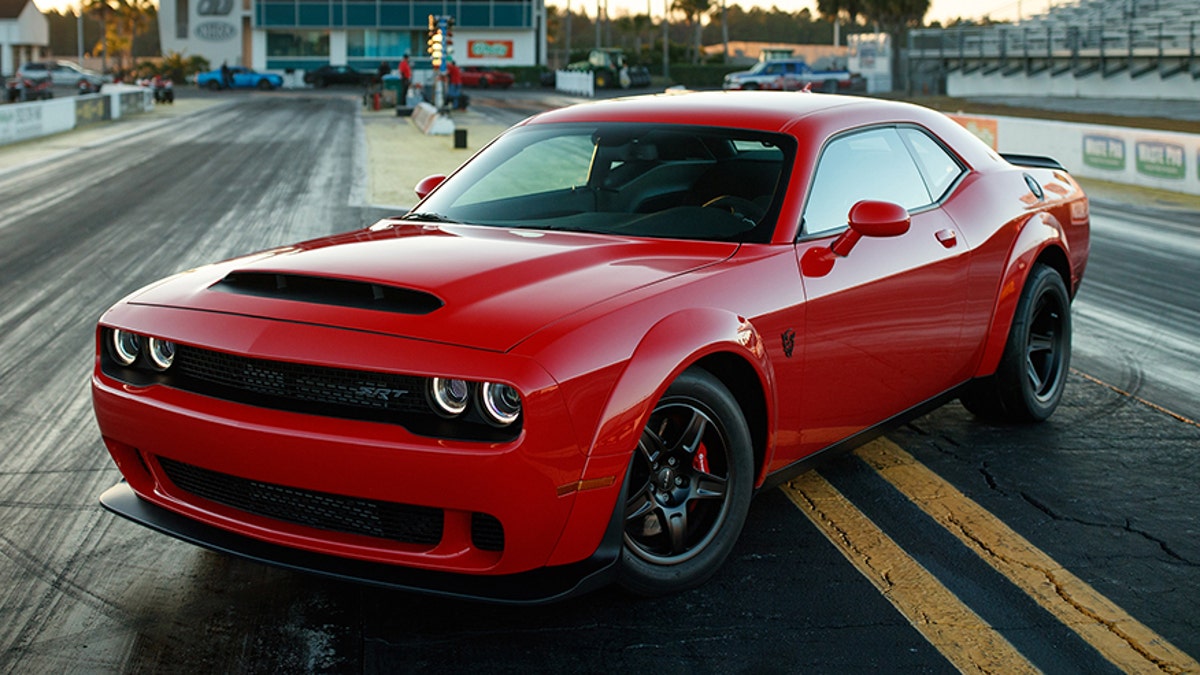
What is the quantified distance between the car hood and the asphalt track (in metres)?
0.88

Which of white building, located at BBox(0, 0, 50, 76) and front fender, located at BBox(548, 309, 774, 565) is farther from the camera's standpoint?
white building, located at BBox(0, 0, 50, 76)

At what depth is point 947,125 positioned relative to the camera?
5727 millimetres

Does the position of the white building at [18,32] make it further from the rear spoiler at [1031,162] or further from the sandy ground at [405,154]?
the rear spoiler at [1031,162]

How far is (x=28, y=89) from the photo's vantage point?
47750mm

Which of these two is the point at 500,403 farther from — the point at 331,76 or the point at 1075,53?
the point at 331,76

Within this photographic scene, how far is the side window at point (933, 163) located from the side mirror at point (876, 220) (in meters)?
0.96

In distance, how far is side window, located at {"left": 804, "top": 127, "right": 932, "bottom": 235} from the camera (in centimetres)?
459

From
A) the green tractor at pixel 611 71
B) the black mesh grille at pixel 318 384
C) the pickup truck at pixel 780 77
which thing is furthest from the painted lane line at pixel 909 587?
the green tractor at pixel 611 71

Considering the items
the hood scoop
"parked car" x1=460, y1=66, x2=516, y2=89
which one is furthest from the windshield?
"parked car" x1=460, y1=66, x2=516, y2=89

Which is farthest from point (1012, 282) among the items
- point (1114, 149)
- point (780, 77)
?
point (780, 77)

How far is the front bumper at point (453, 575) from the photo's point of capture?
3.33m

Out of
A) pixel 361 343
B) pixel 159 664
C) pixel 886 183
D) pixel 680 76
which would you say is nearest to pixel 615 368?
pixel 361 343

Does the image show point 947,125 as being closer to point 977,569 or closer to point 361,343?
point 977,569

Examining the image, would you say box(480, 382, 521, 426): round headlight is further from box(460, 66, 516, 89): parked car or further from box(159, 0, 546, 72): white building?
box(159, 0, 546, 72): white building
